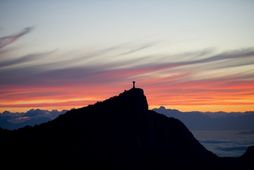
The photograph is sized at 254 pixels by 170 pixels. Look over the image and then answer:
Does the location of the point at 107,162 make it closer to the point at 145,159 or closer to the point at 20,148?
the point at 145,159

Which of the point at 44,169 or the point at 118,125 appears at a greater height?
the point at 118,125

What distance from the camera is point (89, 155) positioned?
173m

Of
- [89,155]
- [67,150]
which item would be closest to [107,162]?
[89,155]

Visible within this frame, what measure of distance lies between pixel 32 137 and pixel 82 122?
3013 cm

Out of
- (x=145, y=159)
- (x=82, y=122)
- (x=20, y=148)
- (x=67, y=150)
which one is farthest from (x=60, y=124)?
(x=145, y=159)

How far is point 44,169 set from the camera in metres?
145

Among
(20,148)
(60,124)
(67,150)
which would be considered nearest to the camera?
(20,148)

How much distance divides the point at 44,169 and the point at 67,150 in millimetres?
24604

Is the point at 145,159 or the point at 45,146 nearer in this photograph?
the point at 45,146

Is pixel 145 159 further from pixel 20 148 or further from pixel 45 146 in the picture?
pixel 20 148

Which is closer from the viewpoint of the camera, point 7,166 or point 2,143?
point 7,166

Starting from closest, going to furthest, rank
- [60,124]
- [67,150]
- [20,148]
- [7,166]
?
[7,166], [20,148], [67,150], [60,124]

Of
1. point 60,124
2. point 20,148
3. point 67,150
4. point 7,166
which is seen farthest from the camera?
point 60,124

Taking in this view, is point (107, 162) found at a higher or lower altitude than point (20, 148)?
lower
